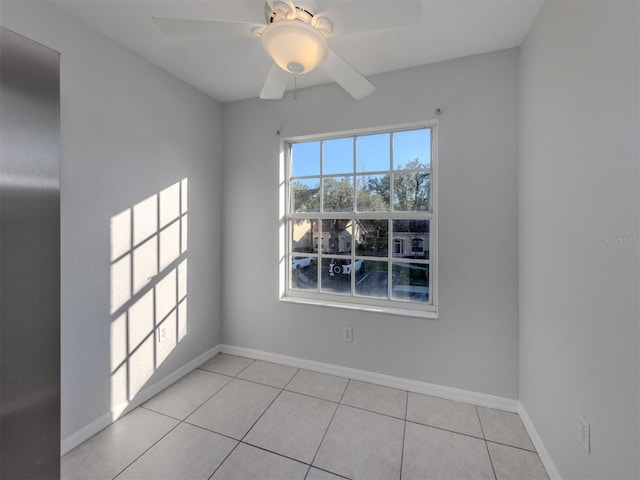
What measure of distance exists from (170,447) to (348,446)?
3.47 feet

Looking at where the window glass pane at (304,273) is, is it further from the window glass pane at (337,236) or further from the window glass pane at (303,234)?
the window glass pane at (337,236)

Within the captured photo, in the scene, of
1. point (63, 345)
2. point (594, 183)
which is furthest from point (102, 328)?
point (594, 183)

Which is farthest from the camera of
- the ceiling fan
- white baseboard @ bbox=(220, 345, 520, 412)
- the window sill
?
the window sill

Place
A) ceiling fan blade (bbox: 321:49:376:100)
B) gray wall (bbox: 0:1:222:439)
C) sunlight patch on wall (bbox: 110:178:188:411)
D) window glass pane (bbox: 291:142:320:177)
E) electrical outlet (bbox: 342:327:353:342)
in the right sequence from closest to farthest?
ceiling fan blade (bbox: 321:49:376:100) → gray wall (bbox: 0:1:222:439) → sunlight patch on wall (bbox: 110:178:188:411) → electrical outlet (bbox: 342:327:353:342) → window glass pane (bbox: 291:142:320:177)

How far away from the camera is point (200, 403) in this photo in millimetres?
1951

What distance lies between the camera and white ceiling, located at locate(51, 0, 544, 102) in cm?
149

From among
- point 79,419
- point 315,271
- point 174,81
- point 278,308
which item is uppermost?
point 174,81

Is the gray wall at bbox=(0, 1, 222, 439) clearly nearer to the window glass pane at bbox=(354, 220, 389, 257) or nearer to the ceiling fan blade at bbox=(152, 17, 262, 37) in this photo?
the ceiling fan blade at bbox=(152, 17, 262, 37)

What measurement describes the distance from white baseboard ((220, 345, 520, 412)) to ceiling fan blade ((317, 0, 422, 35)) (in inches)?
90.6

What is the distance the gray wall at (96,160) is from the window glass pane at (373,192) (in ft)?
5.20

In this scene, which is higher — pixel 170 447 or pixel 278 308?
pixel 278 308

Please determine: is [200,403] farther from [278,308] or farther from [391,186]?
[391,186]

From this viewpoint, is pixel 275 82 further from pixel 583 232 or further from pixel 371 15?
pixel 583 232

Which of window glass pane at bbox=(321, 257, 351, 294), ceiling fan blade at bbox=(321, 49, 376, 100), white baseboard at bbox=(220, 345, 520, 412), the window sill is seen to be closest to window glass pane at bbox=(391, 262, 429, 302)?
the window sill
